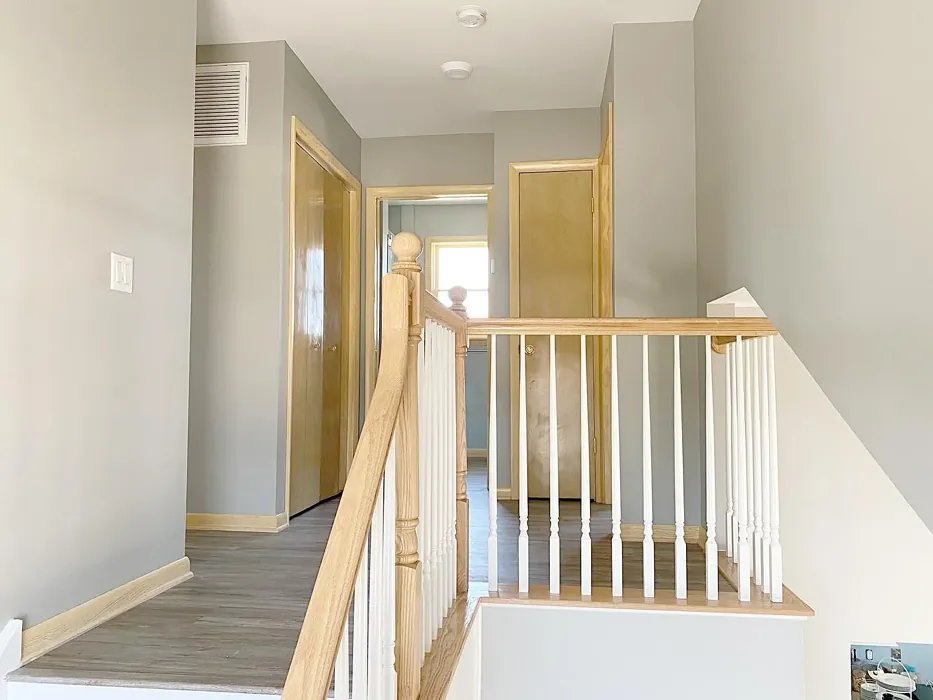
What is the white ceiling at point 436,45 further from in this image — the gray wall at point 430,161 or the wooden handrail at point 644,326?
the wooden handrail at point 644,326

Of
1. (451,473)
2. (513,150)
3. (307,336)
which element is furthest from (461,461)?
(513,150)

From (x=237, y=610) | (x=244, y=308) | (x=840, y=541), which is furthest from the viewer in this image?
(x=244, y=308)

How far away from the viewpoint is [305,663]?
982mm

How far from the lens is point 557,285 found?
458 centimetres

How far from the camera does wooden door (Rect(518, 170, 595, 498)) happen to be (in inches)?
179

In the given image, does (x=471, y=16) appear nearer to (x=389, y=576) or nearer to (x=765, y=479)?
(x=765, y=479)

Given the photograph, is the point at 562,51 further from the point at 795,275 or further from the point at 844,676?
the point at 844,676

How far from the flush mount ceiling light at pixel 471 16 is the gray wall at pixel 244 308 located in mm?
929

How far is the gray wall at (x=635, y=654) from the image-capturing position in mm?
2238

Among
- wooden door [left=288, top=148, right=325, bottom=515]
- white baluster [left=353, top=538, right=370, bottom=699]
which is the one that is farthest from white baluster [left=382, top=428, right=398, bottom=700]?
wooden door [left=288, top=148, right=325, bottom=515]

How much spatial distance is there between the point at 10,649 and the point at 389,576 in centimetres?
107

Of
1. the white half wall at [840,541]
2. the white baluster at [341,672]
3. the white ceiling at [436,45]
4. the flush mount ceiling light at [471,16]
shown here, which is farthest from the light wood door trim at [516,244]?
the white baluster at [341,672]

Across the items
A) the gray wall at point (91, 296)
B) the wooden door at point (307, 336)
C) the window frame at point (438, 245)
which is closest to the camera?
the gray wall at point (91, 296)

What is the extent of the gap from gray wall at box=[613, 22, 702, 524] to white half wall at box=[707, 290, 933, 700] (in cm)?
48
